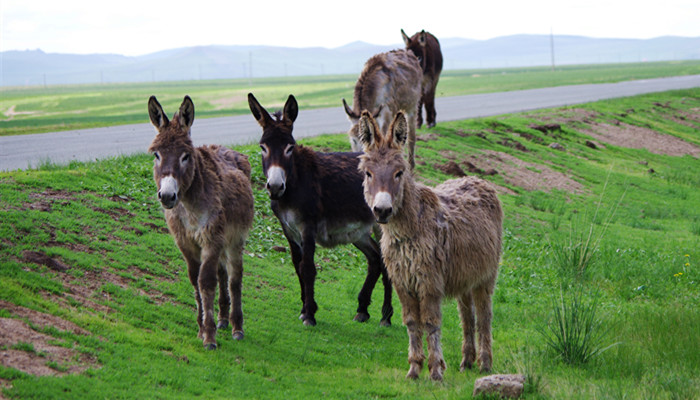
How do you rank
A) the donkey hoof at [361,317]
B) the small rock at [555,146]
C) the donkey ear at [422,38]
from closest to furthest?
the donkey hoof at [361,317], the donkey ear at [422,38], the small rock at [555,146]

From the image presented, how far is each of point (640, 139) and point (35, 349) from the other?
27.6 metres

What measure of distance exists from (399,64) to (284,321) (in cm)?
789

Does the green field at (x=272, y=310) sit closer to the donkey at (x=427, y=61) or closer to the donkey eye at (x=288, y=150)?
the donkey eye at (x=288, y=150)

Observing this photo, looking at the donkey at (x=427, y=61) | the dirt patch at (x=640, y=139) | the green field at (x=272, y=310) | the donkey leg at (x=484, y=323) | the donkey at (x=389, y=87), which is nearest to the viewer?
the green field at (x=272, y=310)

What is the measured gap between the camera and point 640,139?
28.9m

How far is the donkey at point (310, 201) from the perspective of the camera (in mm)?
8438

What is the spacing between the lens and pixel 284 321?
8844 millimetres

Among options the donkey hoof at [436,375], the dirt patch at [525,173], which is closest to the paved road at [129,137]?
the dirt patch at [525,173]

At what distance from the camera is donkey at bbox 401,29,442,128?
19.4m

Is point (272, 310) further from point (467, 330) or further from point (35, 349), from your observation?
point (35, 349)

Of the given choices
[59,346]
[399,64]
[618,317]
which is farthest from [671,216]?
[59,346]

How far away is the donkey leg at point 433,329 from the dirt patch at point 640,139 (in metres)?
22.4

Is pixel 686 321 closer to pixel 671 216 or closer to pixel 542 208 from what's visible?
pixel 542 208

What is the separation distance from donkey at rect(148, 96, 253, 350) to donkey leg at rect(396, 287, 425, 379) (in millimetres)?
2043
